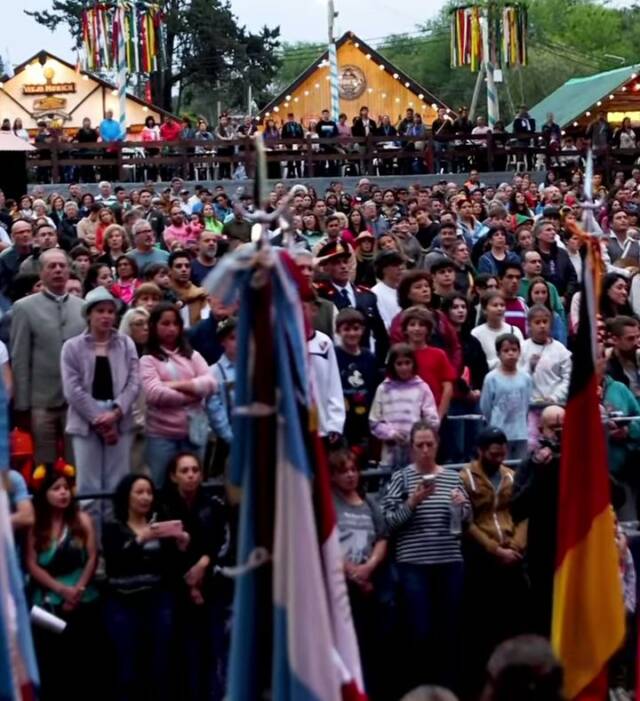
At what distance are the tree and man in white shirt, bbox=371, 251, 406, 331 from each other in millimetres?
58173

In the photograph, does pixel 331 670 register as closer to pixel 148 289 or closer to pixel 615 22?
pixel 148 289

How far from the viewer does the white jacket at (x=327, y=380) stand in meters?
10.4

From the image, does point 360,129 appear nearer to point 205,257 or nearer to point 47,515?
point 205,257

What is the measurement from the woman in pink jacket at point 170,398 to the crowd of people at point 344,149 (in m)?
21.6

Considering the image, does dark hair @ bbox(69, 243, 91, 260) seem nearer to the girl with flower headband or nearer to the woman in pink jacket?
the woman in pink jacket

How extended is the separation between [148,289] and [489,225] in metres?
8.55

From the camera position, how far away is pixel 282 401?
6.36m

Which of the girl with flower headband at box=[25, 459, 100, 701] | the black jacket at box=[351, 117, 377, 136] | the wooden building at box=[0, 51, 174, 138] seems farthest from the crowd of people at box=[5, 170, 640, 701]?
the wooden building at box=[0, 51, 174, 138]

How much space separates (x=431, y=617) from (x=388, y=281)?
384 centimetres

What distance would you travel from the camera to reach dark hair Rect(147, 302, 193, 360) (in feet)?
34.4

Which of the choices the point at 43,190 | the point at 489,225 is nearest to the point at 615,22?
the point at 43,190

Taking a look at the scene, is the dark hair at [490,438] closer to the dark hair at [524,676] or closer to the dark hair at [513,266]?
the dark hair at [513,266]

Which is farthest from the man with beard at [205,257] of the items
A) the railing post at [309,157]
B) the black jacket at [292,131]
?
the black jacket at [292,131]

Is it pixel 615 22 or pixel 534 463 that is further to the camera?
pixel 615 22
